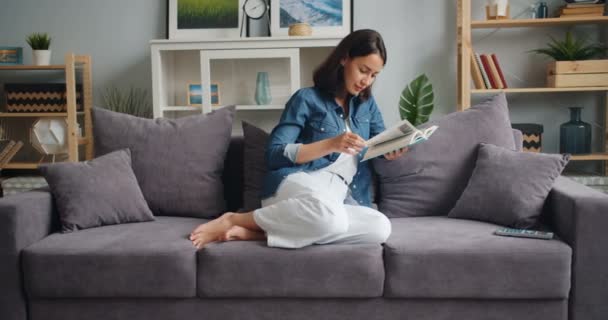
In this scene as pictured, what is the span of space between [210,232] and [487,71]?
98.4 inches

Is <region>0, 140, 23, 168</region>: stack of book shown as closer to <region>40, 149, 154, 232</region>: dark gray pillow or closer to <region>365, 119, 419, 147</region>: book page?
<region>40, 149, 154, 232</region>: dark gray pillow

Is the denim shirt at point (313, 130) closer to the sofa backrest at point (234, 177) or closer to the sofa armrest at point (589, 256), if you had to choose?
the sofa backrest at point (234, 177)

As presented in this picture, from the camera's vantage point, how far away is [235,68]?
4125 millimetres

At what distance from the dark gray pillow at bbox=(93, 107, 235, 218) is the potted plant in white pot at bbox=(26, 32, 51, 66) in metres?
1.89

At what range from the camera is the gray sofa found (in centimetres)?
195

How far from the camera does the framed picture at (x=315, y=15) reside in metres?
4.16

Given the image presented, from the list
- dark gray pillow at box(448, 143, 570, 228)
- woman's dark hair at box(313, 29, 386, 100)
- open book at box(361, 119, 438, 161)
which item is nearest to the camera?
open book at box(361, 119, 438, 161)

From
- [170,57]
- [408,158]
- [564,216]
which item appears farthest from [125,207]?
[170,57]

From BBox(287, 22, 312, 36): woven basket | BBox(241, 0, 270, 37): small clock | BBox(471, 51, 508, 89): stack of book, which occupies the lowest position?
BBox(471, 51, 508, 89): stack of book

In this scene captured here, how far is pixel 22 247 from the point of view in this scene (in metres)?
2.04

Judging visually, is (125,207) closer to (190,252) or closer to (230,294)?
(190,252)

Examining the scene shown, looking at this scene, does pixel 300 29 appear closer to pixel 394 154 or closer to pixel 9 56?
pixel 394 154

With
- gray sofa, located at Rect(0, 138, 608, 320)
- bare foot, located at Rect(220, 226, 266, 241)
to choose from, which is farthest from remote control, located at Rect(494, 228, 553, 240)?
bare foot, located at Rect(220, 226, 266, 241)

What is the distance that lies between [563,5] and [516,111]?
73 cm
